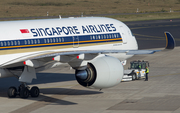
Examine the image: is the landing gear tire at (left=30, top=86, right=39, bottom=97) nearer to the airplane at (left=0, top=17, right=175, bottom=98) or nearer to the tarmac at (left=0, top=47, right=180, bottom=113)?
the airplane at (left=0, top=17, right=175, bottom=98)

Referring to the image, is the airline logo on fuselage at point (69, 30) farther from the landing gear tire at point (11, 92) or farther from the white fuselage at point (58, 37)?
the landing gear tire at point (11, 92)

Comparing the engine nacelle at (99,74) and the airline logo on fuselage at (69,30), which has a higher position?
the airline logo on fuselage at (69,30)

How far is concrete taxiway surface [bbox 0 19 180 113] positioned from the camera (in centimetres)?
2769

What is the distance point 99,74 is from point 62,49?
6195 millimetres

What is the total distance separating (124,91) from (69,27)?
7.55m

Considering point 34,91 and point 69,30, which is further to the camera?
point 69,30

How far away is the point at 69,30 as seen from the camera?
33062mm

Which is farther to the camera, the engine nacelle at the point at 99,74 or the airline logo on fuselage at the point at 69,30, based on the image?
the airline logo on fuselage at the point at 69,30

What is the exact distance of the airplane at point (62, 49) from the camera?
2777 centimetres

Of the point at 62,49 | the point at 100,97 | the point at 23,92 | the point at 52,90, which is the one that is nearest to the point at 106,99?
the point at 100,97

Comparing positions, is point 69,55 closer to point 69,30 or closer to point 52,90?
point 69,30

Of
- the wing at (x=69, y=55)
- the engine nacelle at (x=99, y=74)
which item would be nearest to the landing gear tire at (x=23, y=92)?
the wing at (x=69, y=55)

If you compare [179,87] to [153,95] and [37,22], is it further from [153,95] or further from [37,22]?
[37,22]

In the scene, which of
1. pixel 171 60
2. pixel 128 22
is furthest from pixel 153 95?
pixel 128 22
